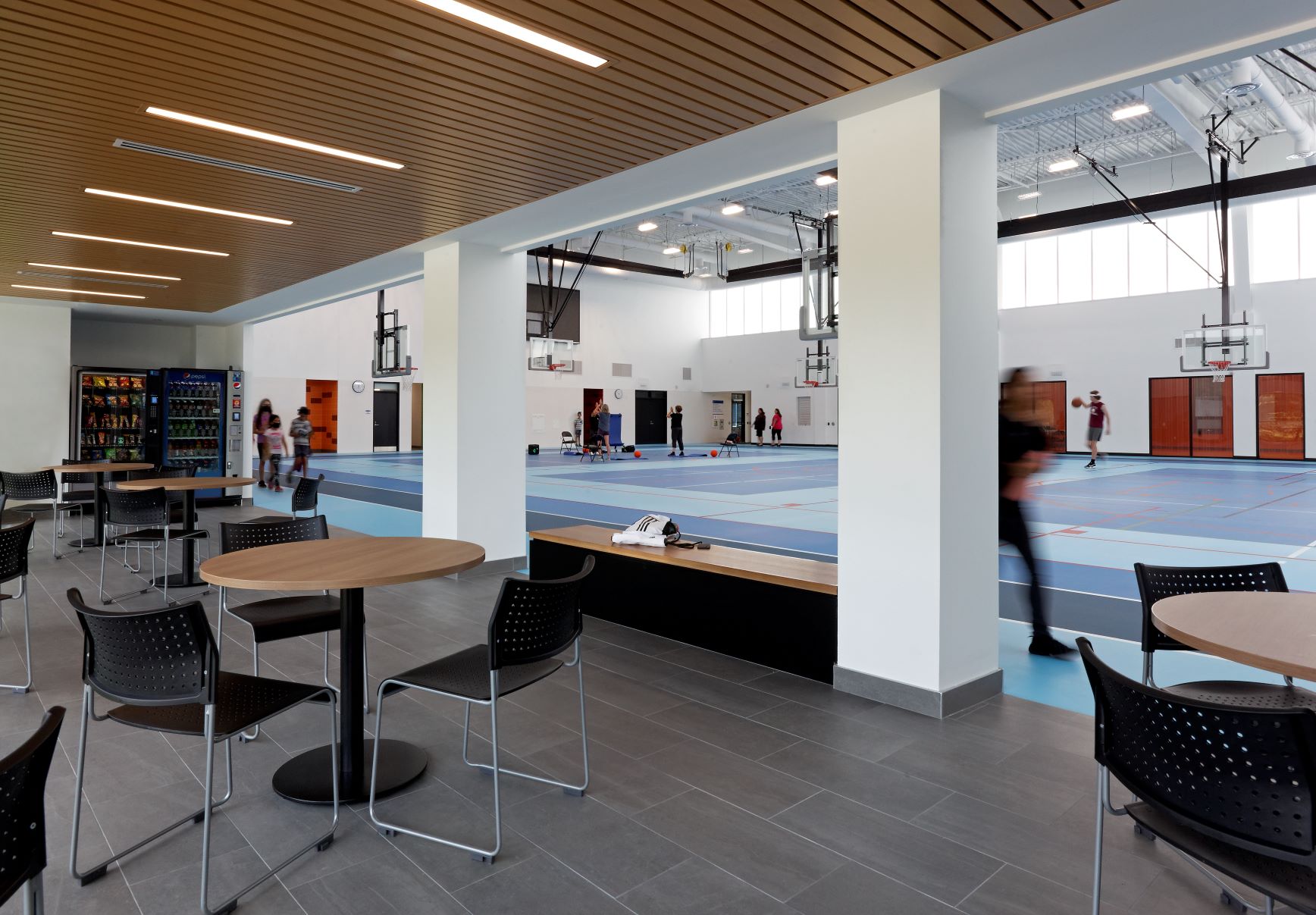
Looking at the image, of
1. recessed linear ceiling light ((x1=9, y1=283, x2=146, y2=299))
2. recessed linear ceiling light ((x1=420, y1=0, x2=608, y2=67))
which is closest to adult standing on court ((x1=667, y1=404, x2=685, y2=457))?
recessed linear ceiling light ((x1=9, y1=283, x2=146, y2=299))

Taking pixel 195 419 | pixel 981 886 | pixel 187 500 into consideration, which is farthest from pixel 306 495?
pixel 195 419

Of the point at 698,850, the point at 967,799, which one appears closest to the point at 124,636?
the point at 698,850

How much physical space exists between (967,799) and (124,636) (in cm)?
295

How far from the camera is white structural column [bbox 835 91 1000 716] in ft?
12.9

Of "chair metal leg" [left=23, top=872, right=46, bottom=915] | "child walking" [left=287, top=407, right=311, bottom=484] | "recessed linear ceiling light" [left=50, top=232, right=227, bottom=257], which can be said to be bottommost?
"chair metal leg" [left=23, top=872, right=46, bottom=915]

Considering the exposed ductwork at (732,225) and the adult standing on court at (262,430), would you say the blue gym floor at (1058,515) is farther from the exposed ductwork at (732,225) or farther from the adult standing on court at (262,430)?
the exposed ductwork at (732,225)

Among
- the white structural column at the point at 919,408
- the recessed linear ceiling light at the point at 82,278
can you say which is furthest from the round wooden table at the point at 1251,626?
the recessed linear ceiling light at the point at 82,278

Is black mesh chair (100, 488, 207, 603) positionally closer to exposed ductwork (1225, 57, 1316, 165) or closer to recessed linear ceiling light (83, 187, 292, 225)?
recessed linear ceiling light (83, 187, 292, 225)

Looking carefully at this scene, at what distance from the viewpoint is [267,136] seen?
4.47 meters

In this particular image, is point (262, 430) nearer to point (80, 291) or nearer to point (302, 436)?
point (302, 436)

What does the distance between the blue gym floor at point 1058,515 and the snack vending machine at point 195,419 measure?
1.08 m

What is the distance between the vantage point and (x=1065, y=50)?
3.47 m

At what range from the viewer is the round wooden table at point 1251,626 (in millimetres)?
1981

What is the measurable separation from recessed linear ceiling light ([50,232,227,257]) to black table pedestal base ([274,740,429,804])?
5.78 meters
